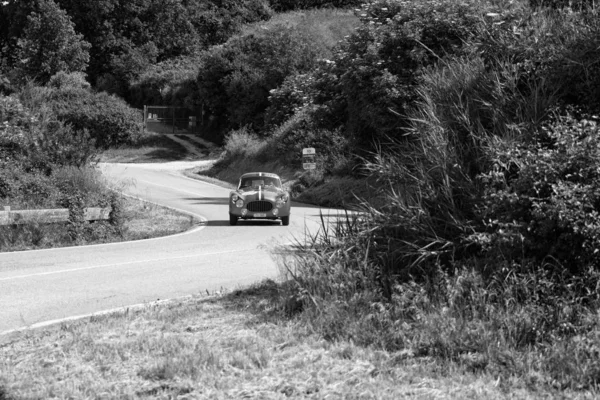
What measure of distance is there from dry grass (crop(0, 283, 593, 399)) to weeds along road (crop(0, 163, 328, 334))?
1.90 metres

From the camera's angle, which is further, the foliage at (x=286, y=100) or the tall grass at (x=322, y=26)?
the tall grass at (x=322, y=26)

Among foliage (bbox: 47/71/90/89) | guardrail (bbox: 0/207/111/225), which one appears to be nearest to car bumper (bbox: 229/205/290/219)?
guardrail (bbox: 0/207/111/225)

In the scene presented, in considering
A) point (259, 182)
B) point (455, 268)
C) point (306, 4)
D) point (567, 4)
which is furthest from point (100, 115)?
point (455, 268)

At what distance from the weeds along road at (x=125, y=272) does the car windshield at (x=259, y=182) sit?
2.71m

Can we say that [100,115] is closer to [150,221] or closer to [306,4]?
[306,4]

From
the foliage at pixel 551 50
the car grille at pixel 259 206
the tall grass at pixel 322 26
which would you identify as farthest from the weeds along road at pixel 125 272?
the tall grass at pixel 322 26

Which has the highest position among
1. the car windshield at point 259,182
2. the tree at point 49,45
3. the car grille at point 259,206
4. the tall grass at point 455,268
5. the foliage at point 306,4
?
the foliage at point 306,4

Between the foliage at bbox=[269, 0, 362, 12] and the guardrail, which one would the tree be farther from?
the guardrail

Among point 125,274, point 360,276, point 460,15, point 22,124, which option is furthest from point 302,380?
point 460,15

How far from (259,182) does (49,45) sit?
48.9 meters

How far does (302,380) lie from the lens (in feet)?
18.6

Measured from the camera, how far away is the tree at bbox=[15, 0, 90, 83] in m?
66.2

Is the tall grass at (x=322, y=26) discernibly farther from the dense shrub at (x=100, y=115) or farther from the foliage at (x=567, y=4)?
the foliage at (x=567, y=4)

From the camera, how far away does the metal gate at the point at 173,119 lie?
65.1m
